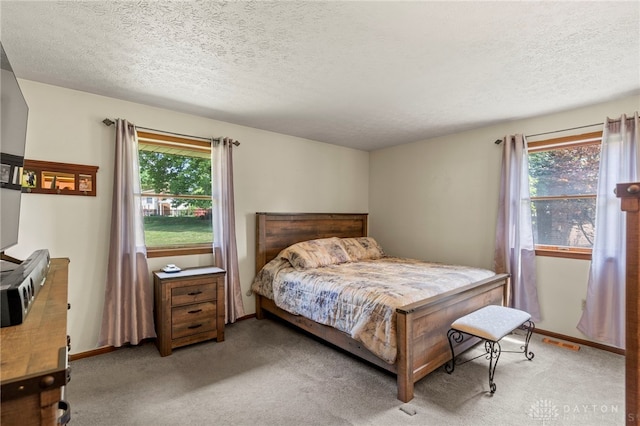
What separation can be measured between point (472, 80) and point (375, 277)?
6.38 feet

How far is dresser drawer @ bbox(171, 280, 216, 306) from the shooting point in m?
2.90

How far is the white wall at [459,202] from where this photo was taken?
3.19 meters

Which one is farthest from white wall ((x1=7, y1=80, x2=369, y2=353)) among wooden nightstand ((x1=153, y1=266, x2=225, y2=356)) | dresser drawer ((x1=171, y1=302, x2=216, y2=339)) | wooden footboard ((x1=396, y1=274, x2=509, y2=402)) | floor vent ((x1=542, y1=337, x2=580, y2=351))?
floor vent ((x1=542, y1=337, x2=580, y2=351))

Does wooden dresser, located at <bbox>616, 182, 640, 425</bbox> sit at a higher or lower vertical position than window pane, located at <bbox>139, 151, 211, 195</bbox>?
lower

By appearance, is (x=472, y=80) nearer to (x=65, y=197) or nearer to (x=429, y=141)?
(x=429, y=141)

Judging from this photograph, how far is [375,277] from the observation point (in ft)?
9.93

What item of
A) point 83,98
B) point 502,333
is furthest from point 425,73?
point 83,98

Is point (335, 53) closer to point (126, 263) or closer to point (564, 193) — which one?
point (126, 263)

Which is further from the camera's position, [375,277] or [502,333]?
[375,277]

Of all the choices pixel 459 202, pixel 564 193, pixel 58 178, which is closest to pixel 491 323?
pixel 564 193

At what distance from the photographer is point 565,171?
3.30 meters

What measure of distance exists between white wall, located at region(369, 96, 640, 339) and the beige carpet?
0.62 m

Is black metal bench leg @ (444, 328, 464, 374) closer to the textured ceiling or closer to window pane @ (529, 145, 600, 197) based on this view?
window pane @ (529, 145, 600, 197)

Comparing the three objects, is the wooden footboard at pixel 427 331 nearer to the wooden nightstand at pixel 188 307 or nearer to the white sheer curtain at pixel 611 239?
the white sheer curtain at pixel 611 239
